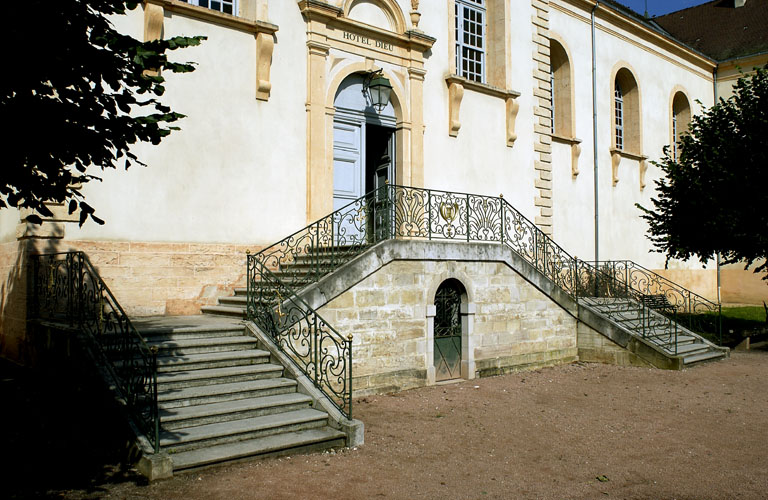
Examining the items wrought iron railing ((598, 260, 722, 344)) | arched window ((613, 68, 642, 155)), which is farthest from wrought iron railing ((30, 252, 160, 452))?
arched window ((613, 68, 642, 155))

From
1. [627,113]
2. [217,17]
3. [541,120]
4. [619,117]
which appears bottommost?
[541,120]

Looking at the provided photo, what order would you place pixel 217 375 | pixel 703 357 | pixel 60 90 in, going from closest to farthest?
1. pixel 60 90
2. pixel 217 375
3. pixel 703 357

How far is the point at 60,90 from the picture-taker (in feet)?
14.4

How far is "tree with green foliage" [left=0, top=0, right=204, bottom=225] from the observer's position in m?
4.07

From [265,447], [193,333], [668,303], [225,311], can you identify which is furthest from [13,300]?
[668,303]

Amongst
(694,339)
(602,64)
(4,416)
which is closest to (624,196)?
(602,64)

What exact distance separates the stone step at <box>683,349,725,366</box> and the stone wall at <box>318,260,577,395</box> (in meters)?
1.97

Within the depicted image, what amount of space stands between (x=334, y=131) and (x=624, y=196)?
11.2m

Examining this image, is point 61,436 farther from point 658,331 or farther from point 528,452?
point 658,331

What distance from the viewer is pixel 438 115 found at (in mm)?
13195

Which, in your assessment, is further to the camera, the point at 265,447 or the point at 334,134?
the point at 334,134

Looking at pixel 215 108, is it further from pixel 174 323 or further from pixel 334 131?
pixel 174 323

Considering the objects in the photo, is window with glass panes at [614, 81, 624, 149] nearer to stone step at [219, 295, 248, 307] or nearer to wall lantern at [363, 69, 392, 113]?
wall lantern at [363, 69, 392, 113]

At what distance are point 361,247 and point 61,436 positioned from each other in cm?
463
